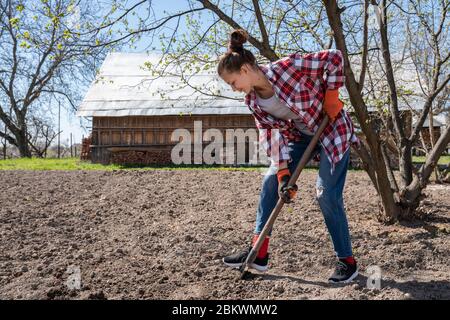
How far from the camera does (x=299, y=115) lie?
9.99 ft

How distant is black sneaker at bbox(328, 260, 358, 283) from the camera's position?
3.22 metres

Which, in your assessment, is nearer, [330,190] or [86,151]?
[330,190]

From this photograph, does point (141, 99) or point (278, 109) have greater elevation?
point (141, 99)

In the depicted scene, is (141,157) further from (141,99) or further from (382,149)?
(382,149)

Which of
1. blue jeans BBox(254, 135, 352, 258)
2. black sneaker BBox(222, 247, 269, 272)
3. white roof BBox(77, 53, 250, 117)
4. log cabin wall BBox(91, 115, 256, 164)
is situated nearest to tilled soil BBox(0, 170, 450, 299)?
black sneaker BBox(222, 247, 269, 272)

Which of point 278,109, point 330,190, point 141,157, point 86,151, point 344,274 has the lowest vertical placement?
point 344,274

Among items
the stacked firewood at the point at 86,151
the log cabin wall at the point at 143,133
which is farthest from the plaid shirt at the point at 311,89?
the stacked firewood at the point at 86,151

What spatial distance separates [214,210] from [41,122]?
23.2 m

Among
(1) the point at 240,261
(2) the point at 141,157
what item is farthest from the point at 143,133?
(1) the point at 240,261

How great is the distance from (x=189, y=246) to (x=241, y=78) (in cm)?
173

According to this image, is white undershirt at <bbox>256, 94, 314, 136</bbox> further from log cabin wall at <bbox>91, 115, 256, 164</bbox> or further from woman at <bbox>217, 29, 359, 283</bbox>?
log cabin wall at <bbox>91, 115, 256, 164</bbox>

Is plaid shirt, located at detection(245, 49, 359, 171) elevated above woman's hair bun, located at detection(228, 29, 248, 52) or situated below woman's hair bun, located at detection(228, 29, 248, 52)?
below

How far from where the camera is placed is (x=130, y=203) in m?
6.51

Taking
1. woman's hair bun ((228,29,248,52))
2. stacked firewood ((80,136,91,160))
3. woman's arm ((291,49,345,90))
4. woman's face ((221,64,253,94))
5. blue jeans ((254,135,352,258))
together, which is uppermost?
woman's hair bun ((228,29,248,52))
